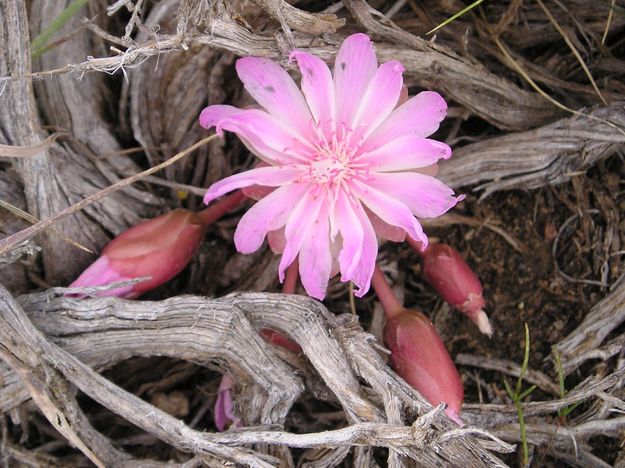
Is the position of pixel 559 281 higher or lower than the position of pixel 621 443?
higher

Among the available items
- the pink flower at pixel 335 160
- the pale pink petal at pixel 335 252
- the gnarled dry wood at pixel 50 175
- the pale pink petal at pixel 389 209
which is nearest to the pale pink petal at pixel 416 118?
the pink flower at pixel 335 160

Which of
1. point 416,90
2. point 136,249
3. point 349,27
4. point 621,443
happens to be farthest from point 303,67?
point 621,443

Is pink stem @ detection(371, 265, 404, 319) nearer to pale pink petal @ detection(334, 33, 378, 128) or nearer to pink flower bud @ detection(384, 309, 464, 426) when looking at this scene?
pink flower bud @ detection(384, 309, 464, 426)

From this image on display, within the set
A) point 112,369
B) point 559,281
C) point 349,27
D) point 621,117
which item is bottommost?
point 559,281

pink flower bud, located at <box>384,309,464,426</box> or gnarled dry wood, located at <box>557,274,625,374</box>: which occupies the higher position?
pink flower bud, located at <box>384,309,464,426</box>

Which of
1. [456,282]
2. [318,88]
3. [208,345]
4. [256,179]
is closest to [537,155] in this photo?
[456,282]

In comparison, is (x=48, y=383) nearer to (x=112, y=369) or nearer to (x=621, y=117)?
(x=112, y=369)

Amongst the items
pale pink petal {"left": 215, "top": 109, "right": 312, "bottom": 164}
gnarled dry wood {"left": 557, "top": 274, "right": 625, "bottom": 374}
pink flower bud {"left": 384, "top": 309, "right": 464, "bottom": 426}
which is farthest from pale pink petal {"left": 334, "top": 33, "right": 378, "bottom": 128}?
gnarled dry wood {"left": 557, "top": 274, "right": 625, "bottom": 374}

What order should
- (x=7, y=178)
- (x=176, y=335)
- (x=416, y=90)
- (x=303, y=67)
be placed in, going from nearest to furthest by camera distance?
(x=303, y=67), (x=176, y=335), (x=7, y=178), (x=416, y=90)
